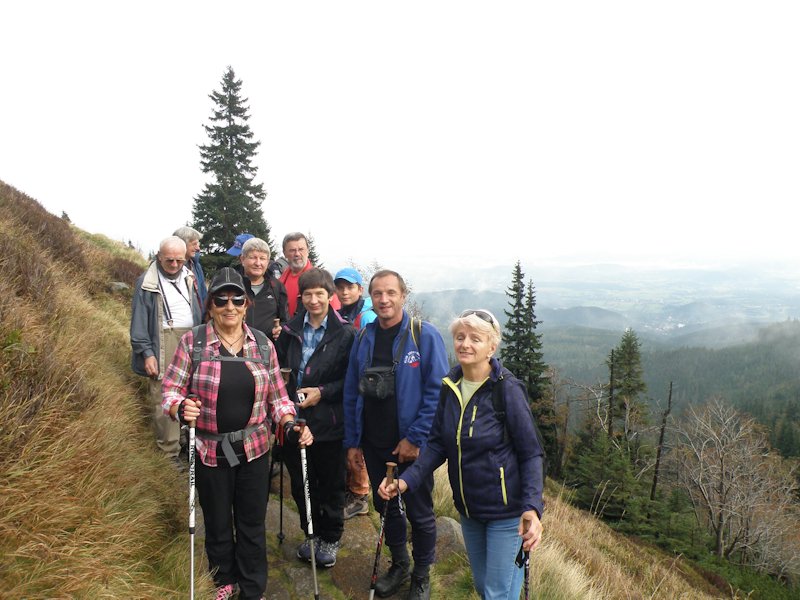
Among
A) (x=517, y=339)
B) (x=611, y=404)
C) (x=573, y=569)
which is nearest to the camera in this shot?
(x=573, y=569)

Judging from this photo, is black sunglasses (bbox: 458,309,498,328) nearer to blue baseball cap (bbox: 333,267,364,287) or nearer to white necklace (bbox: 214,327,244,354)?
white necklace (bbox: 214,327,244,354)

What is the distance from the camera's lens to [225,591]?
3061mm

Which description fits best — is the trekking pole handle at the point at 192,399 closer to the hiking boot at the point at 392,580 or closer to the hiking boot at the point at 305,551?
the hiking boot at the point at 305,551

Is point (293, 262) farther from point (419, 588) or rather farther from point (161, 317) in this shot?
point (419, 588)

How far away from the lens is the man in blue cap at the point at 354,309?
422 cm

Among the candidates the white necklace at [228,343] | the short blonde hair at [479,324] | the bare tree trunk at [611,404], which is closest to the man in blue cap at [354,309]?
the white necklace at [228,343]

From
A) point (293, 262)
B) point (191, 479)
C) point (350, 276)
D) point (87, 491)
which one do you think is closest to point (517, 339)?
point (293, 262)

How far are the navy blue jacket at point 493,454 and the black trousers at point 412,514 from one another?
547 millimetres

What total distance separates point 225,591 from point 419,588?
1441 mm

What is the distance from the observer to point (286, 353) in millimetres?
3805

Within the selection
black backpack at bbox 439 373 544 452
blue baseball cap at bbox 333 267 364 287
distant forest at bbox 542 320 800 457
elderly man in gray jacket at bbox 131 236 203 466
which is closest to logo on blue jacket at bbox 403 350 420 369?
black backpack at bbox 439 373 544 452

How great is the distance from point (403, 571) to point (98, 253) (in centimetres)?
1198

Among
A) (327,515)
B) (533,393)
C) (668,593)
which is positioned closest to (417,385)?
(327,515)

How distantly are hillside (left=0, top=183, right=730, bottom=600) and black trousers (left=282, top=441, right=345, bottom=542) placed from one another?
0.41 meters
